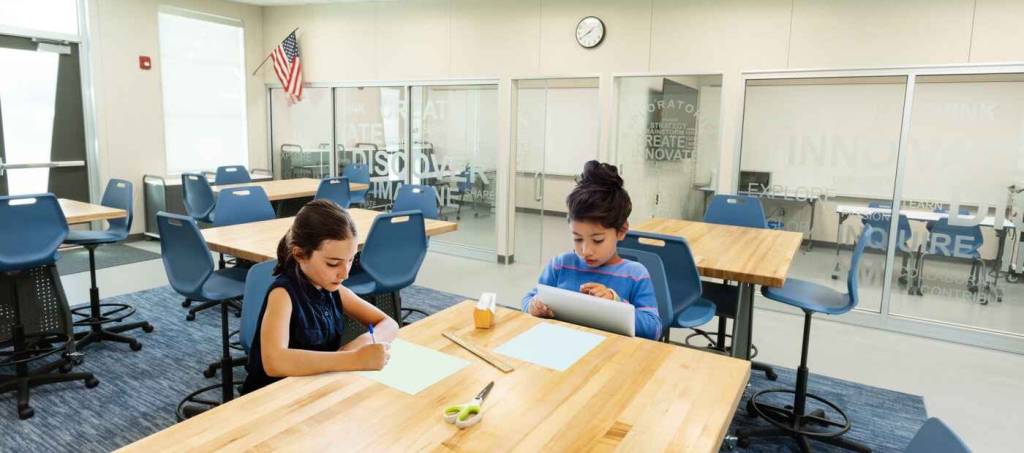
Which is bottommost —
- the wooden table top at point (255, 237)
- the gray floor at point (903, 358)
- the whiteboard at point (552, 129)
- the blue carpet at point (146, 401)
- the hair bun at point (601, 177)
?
the blue carpet at point (146, 401)

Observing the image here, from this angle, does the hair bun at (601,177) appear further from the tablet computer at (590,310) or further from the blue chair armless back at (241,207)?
the blue chair armless back at (241,207)

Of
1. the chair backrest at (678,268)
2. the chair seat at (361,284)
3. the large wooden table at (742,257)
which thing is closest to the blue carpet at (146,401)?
the large wooden table at (742,257)

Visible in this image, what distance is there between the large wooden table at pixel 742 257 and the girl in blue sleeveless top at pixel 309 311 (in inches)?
66.6

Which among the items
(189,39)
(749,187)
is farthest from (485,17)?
(189,39)

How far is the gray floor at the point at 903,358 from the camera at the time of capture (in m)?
3.37

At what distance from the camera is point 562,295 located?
6.87 feet

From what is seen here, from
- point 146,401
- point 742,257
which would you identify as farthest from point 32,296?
point 742,257

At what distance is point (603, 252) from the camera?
219 cm

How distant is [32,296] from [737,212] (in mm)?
4541

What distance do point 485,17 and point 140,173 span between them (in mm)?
4313

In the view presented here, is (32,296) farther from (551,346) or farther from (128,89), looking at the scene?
(128,89)

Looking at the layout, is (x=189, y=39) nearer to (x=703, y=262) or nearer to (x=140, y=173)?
(x=140, y=173)

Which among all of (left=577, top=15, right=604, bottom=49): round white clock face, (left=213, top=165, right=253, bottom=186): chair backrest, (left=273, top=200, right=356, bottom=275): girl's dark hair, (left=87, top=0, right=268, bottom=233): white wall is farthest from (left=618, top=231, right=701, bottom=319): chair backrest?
(left=87, top=0, right=268, bottom=233): white wall

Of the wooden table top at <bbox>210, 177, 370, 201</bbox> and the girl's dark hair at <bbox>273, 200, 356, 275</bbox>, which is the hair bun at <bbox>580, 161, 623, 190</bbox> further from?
the wooden table top at <bbox>210, 177, 370, 201</bbox>
